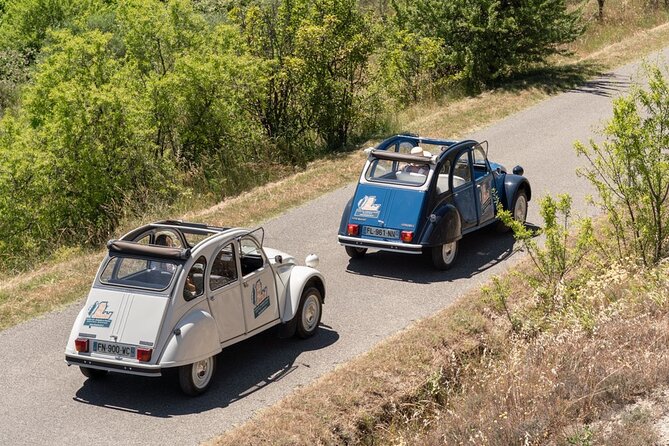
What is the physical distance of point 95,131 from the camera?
67.3 feet

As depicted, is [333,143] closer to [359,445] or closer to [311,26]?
[311,26]

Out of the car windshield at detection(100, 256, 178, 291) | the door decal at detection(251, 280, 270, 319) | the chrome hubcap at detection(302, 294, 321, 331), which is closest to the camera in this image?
the car windshield at detection(100, 256, 178, 291)

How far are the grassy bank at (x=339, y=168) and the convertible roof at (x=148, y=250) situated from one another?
3.25 metres

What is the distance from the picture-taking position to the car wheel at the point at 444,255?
14.6m

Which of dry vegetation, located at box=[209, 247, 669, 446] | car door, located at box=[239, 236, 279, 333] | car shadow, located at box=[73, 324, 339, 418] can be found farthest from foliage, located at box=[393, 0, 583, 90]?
car door, located at box=[239, 236, 279, 333]

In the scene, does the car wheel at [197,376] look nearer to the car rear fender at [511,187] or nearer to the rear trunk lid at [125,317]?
the rear trunk lid at [125,317]

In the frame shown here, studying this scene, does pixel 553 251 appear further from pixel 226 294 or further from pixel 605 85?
pixel 605 85

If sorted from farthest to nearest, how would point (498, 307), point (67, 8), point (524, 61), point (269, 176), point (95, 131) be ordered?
point (67, 8) < point (524, 61) < point (269, 176) < point (95, 131) < point (498, 307)

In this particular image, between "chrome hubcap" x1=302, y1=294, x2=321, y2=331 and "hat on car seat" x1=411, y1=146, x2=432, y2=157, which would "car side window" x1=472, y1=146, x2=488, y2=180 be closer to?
"hat on car seat" x1=411, y1=146, x2=432, y2=157

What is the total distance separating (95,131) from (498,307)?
34.9 feet

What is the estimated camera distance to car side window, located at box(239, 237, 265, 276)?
11.9 metres

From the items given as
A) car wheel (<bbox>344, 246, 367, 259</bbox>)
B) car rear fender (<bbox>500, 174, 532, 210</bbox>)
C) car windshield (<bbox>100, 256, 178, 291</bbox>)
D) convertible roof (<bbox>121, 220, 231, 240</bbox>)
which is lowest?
car wheel (<bbox>344, 246, 367, 259</bbox>)

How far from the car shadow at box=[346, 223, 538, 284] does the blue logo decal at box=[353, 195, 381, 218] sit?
0.88 meters

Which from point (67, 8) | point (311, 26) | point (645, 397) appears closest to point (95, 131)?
point (311, 26)
